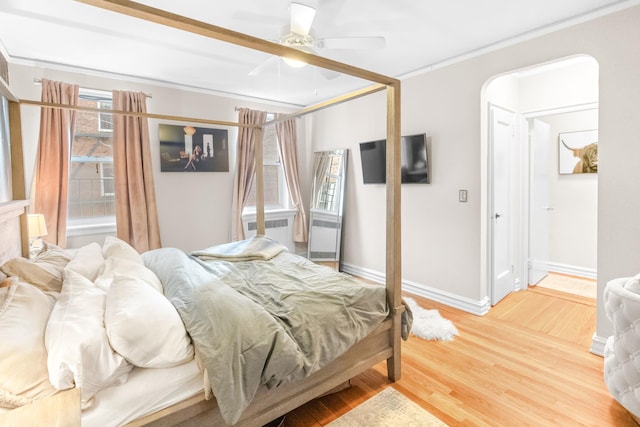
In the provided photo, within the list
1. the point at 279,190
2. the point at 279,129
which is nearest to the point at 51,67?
the point at 279,129

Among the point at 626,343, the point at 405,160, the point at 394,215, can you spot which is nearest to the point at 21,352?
the point at 394,215

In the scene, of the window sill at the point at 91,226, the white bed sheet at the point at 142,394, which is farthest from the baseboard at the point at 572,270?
the window sill at the point at 91,226

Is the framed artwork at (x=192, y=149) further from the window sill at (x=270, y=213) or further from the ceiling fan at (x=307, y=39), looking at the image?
the ceiling fan at (x=307, y=39)

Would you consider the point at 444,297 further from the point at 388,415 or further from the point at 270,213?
the point at 270,213

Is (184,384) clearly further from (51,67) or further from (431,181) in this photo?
(51,67)

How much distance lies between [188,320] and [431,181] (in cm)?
284

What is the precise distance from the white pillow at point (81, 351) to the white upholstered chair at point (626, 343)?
2.32 metres

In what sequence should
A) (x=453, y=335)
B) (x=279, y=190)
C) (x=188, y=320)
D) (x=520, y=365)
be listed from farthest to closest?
(x=279, y=190) < (x=453, y=335) < (x=520, y=365) < (x=188, y=320)

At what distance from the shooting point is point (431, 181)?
355 centimetres

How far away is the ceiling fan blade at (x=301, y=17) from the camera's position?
1.93 meters

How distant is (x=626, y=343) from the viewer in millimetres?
1676

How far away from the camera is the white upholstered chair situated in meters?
1.63

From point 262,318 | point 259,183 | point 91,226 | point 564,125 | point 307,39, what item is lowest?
point 262,318

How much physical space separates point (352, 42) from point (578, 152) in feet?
12.2
